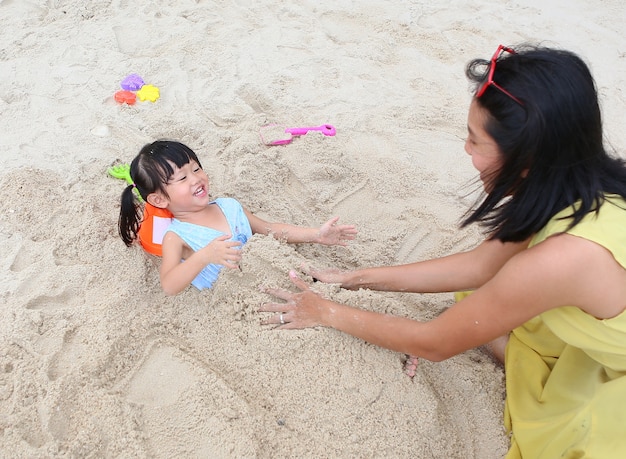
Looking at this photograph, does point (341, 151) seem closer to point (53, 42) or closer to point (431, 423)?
point (431, 423)

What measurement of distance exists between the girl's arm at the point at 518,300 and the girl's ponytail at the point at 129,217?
1104 millimetres

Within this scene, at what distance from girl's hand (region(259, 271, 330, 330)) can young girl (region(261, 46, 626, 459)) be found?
1.13 ft

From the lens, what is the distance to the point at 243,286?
2.25 meters

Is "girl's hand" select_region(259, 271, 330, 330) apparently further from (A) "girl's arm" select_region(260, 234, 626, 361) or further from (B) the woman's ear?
(B) the woman's ear

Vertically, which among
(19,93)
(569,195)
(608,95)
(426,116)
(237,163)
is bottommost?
(19,93)

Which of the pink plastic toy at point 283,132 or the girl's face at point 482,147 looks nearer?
the girl's face at point 482,147

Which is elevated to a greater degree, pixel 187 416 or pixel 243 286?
Answer: pixel 243 286

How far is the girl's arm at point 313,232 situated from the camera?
2.42m

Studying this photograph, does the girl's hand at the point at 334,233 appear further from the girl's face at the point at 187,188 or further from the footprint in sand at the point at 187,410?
the footprint in sand at the point at 187,410

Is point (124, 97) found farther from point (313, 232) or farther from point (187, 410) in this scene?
point (187, 410)

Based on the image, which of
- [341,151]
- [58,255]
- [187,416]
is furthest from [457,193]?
[58,255]

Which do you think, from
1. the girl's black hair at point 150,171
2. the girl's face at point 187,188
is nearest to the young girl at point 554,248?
the girl's face at point 187,188

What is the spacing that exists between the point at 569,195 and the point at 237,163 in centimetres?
186

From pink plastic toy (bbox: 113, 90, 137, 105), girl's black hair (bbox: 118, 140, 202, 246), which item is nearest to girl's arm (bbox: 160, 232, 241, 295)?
girl's black hair (bbox: 118, 140, 202, 246)
